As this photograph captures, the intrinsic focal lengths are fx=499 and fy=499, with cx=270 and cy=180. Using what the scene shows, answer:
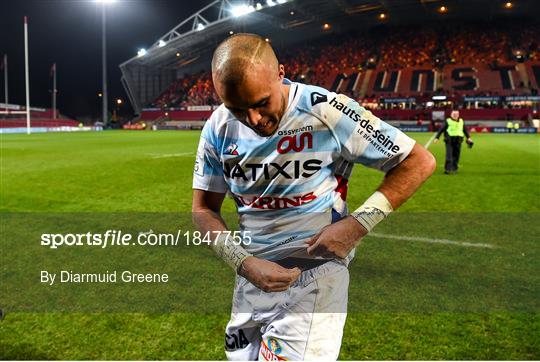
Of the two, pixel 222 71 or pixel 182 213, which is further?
pixel 182 213

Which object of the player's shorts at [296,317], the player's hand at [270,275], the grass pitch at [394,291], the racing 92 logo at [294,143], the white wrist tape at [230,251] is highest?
the racing 92 logo at [294,143]

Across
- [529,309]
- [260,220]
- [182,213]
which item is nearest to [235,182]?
[260,220]

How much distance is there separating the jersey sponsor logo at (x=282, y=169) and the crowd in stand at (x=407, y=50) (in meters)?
48.6

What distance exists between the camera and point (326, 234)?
183cm

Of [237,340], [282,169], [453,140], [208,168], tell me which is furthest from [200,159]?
[453,140]

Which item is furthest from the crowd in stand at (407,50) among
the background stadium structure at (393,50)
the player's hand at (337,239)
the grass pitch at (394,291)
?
the player's hand at (337,239)

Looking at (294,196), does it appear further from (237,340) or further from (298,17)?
(298,17)

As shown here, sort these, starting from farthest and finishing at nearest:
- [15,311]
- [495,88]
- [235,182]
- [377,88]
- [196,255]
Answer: [377,88] → [495,88] → [196,255] → [15,311] → [235,182]

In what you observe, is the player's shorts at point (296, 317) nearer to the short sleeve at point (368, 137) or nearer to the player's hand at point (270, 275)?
the player's hand at point (270, 275)

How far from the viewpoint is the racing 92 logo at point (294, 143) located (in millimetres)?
1854

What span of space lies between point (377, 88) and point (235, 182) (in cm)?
5185

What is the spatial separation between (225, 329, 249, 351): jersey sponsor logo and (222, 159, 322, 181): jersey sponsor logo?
2.19 ft

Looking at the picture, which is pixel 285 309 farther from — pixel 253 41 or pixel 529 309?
pixel 529 309

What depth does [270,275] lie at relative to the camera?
1.81 meters
